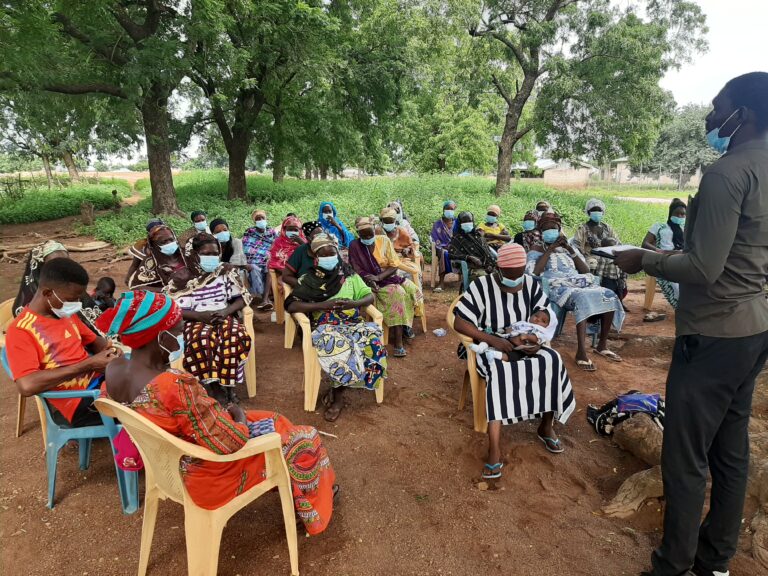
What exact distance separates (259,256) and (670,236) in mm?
6061

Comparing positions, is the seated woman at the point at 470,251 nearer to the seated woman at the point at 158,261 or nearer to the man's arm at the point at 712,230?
the seated woman at the point at 158,261

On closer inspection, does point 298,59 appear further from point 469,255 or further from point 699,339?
point 699,339

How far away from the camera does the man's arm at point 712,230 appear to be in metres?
1.81

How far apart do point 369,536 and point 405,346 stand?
3.22m

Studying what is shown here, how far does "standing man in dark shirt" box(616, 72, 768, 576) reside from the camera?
6.03 feet

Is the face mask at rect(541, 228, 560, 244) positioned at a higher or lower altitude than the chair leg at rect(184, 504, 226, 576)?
higher

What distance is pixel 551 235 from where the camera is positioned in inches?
205

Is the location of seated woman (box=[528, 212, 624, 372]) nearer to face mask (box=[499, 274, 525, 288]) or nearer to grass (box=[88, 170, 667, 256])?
face mask (box=[499, 274, 525, 288])

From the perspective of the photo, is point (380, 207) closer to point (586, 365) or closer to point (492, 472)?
point (586, 365)

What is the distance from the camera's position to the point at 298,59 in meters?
11.9

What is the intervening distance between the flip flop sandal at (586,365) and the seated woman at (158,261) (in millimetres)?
4399

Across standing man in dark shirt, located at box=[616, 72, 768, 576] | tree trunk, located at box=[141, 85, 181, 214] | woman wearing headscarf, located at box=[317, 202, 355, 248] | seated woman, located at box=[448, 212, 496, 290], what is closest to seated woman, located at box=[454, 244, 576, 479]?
standing man in dark shirt, located at box=[616, 72, 768, 576]

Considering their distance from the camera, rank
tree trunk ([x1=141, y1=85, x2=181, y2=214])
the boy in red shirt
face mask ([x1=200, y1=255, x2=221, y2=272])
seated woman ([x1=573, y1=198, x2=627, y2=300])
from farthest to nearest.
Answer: tree trunk ([x1=141, y1=85, x2=181, y2=214]) → seated woman ([x1=573, y1=198, x2=627, y2=300]) → face mask ([x1=200, y1=255, x2=221, y2=272]) → the boy in red shirt

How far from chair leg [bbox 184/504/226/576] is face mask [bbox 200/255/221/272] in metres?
2.57
